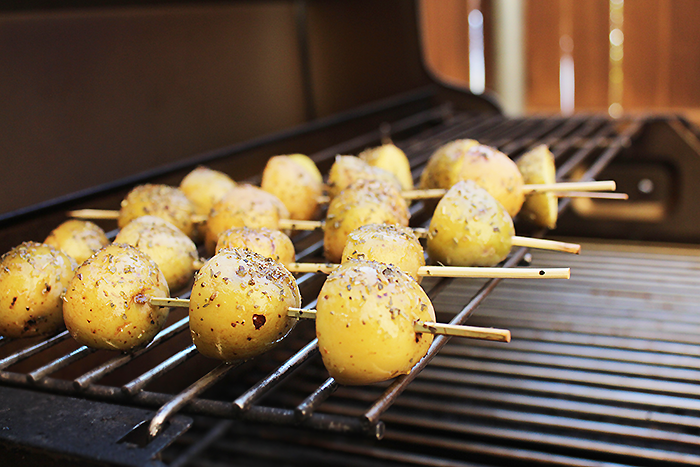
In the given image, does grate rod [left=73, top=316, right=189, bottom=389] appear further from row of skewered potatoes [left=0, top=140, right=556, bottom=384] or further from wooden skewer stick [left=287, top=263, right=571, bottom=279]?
wooden skewer stick [left=287, top=263, right=571, bottom=279]

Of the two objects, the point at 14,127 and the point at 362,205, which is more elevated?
the point at 14,127

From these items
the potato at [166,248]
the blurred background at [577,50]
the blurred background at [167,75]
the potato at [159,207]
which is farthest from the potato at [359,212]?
the blurred background at [577,50]

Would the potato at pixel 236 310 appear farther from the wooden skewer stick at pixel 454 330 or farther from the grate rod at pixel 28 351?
the grate rod at pixel 28 351

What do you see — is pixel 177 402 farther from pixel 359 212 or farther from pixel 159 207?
pixel 159 207

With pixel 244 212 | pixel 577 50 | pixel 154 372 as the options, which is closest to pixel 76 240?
pixel 244 212

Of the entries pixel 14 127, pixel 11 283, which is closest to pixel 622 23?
pixel 14 127

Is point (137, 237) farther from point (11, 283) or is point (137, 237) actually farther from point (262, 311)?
point (262, 311)
